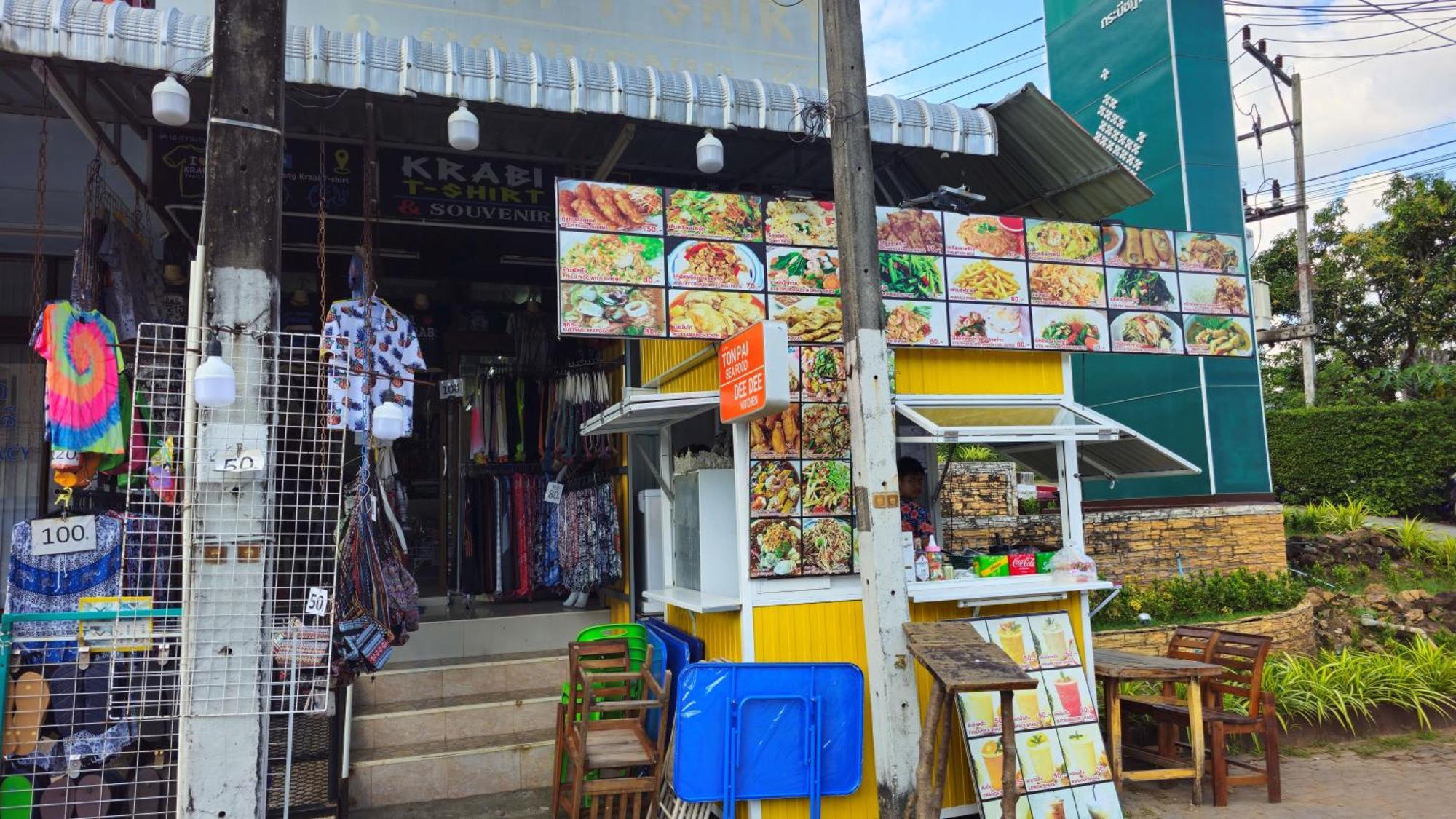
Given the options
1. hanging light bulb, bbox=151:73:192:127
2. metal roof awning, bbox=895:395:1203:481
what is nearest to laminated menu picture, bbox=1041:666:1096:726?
metal roof awning, bbox=895:395:1203:481

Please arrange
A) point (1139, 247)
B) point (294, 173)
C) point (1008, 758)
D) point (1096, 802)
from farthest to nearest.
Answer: point (294, 173) → point (1139, 247) → point (1096, 802) → point (1008, 758)

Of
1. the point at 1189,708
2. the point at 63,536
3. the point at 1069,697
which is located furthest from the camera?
the point at 1189,708

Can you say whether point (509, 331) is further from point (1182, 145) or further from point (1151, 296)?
point (1182, 145)

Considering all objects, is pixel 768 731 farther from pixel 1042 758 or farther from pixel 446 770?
pixel 446 770

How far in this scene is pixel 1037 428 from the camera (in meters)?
6.24

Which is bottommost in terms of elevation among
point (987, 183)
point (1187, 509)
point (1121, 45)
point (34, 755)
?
point (34, 755)

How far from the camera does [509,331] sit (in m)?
9.43

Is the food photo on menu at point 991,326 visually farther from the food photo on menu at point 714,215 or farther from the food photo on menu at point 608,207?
the food photo on menu at point 608,207

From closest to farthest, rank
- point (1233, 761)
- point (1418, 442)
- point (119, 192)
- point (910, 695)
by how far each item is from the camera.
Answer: point (910, 695) < point (1233, 761) < point (119, 192) < point (1418, 442)

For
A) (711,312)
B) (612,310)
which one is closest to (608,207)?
(612,310)

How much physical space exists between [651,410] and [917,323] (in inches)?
79.2

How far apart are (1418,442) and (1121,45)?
32.2 ft

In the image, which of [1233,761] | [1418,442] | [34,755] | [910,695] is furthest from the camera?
[1418,442]

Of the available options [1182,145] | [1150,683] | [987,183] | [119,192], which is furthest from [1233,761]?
[119,192]
